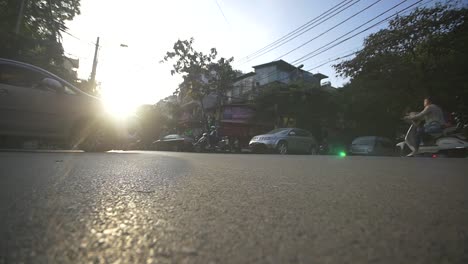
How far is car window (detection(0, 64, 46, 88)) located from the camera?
203 inches

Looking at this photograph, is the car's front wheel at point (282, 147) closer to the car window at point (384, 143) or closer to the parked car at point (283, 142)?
the parked car at point (283, 142)

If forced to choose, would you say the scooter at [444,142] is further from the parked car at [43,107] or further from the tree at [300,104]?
the tree at [300,104]

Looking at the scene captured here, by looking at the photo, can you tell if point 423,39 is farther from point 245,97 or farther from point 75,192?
point 75,192

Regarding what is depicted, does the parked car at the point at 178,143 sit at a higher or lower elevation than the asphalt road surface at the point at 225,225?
higher

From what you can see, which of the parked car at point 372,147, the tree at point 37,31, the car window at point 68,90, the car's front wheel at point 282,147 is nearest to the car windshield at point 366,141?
the parked car at point 372,147

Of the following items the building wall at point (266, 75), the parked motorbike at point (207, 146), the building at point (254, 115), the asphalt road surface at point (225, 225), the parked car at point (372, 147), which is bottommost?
the asphalt road surface at point (225, 225)

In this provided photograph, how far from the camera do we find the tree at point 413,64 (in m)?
17.2

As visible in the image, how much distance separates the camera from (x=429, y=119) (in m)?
7.48

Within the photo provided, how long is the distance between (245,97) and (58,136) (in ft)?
90.2

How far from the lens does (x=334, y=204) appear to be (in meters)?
1.51

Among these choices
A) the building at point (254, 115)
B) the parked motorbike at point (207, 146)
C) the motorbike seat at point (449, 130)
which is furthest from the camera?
the building at point (254, 115)

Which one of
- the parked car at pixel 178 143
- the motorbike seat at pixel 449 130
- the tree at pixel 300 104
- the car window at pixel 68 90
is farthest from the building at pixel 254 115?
the car window at pixel 68 90

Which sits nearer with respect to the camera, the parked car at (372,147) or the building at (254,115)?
the parked car at (372,147)

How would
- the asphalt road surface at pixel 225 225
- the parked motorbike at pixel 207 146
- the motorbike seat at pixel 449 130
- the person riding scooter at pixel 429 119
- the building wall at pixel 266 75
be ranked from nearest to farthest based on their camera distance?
the asphalt road surface at pixel 225 225
the person riding scooter at pixel 429 119
the motorbike seat at pixel 449 130
the parked motorbike at pixel 207 146
the building wall at pixel 266 75
